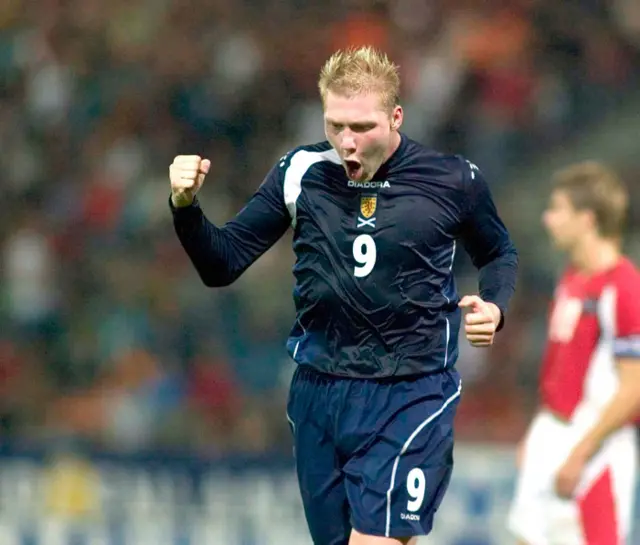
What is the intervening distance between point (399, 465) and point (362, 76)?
3.89 ft

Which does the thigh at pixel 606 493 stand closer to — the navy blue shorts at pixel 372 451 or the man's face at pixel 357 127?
the navy blue shorts at pixel 372 451

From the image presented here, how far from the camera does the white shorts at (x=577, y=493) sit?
5766 millimetres

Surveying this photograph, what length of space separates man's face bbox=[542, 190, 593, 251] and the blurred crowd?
243cm

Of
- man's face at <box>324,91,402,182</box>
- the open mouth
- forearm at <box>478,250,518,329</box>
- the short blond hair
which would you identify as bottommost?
forearm at <box>478,250,518,329</box>

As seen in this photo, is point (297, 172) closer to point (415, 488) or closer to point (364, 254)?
point (364, 254)

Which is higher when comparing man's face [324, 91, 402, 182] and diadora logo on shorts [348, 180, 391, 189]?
man's face [324, 91, 402, 182]

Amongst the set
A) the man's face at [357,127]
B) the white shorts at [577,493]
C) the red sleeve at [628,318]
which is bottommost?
the white shorts at [577,493]

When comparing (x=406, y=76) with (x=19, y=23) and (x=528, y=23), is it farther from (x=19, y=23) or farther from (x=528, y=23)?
(x=19, y=23)

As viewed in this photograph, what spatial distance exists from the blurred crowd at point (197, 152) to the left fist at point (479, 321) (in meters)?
4.44

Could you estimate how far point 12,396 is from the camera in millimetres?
8938

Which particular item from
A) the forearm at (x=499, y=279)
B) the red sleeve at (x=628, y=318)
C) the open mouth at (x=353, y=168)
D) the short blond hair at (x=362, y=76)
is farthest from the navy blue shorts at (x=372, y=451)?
the red sleeve at (x=628, y=318)

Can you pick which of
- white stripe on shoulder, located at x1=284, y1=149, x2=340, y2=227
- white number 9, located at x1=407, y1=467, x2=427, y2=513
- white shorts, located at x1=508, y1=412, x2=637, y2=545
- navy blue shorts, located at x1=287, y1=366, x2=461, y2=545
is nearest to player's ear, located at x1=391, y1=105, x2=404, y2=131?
white stripe on shoulder, located at x1=284, y1=149, x2=340, y2=227

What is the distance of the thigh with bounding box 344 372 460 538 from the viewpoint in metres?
3.97

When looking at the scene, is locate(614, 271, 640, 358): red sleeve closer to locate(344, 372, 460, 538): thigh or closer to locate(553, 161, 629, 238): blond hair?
locate(553, 161, 629, 238): blond hair
